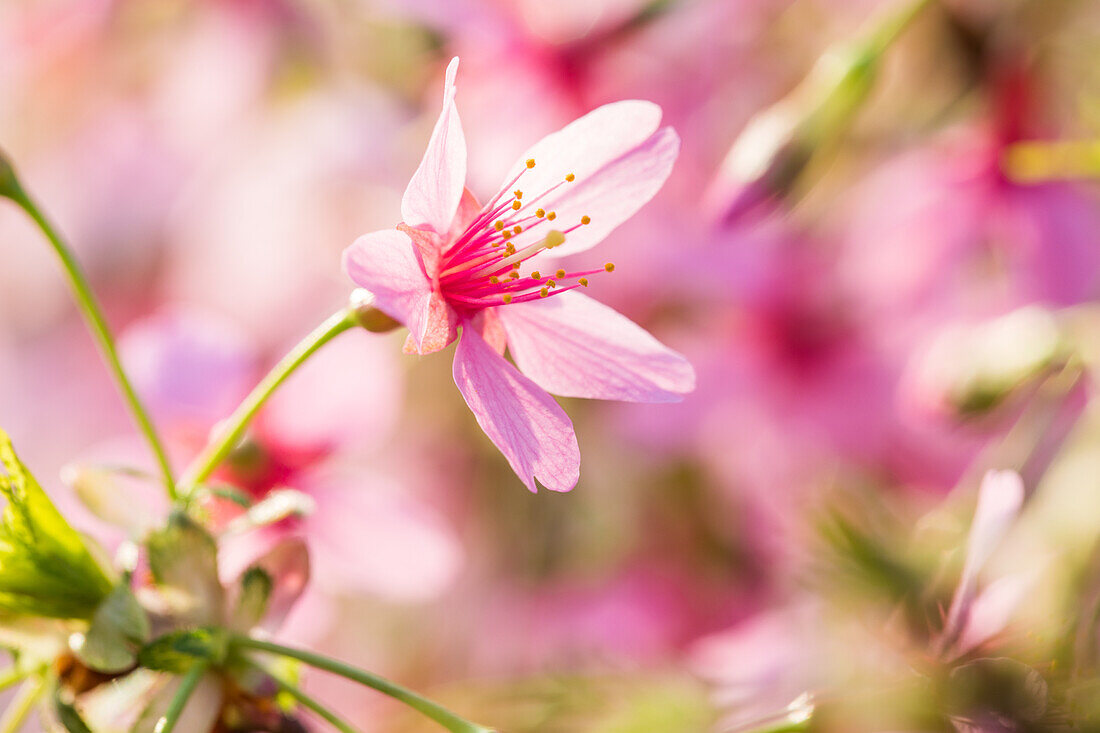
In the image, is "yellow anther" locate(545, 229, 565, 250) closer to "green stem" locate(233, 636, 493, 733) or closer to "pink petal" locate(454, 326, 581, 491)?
"pink petal" locate(454, 326, 581, 491)

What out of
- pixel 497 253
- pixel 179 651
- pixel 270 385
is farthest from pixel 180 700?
pixel 497 253

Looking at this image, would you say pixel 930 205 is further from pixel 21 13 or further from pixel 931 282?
pixel 21 13

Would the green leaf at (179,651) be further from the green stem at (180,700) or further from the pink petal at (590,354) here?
the pink petal at (590,354)

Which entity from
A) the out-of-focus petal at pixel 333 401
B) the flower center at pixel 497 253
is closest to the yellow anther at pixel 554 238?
the flower center at pixel 497 253

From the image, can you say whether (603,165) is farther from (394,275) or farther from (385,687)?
(385,687)

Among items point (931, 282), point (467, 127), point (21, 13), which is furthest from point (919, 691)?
point (21, 13)

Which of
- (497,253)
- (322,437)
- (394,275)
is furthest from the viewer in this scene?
(322,437)
